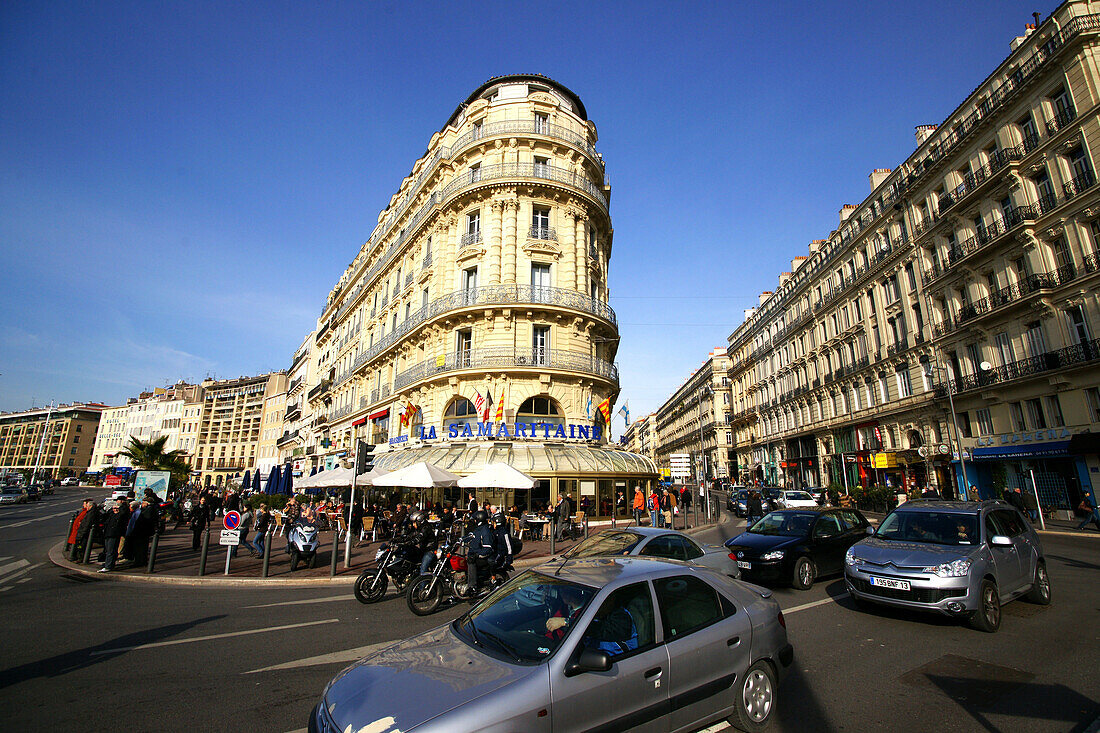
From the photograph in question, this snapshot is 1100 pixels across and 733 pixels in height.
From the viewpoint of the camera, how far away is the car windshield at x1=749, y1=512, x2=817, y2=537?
10023 millimetres

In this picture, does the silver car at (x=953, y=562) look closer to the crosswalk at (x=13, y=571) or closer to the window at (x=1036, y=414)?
the crosswalk at (x=13, y=571)

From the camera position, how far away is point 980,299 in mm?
27875

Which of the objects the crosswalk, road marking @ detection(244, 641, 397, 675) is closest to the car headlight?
road marking @ detection(244, 641, 397, 675)

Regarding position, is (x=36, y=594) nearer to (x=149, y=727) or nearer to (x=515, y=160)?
(x=149, y=727)

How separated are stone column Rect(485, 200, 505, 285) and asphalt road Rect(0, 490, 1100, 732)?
18409mm

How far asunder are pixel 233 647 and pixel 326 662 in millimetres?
1572

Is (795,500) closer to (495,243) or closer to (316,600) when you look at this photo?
(495,243)

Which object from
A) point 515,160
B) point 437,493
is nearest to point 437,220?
point 515,160

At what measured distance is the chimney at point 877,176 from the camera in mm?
38312

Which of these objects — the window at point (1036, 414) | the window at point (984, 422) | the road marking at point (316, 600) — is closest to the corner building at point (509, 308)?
the road marking at point (316, 600)

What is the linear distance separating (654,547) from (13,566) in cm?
1603

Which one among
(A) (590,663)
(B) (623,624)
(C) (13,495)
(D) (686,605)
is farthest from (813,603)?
(C) (13,495)

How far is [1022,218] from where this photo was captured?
24766mm

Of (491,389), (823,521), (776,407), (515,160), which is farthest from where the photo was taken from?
(776,407)
